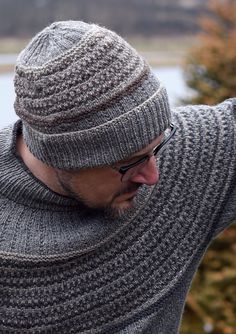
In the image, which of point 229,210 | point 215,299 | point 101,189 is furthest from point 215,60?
point 101,189

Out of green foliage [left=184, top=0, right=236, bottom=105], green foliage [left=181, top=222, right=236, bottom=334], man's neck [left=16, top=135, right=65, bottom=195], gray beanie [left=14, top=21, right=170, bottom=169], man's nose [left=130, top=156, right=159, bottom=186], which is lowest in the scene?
green foliage [left=181, top=222, right=236, bottom=334]

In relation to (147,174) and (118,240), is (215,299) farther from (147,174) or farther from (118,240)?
(147,174)

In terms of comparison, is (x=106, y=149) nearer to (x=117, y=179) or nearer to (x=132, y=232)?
(x=117, y=179)

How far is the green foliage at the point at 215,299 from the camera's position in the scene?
10.2 ft

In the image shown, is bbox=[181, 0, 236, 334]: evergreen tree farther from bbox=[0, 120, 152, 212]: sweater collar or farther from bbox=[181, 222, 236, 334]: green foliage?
bbox=[0, 120, 152, 212]: sweater collar

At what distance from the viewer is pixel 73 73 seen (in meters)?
1.39

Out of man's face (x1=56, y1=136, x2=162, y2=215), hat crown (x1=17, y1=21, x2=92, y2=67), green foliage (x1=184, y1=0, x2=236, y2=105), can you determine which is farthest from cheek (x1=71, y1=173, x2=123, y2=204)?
green foliage (x1=184, y1=0, x2=236, y2=105)

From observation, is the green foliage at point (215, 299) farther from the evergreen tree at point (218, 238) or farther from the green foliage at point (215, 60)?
the green foliage at point (215, 60)

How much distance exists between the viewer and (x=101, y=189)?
1504mm

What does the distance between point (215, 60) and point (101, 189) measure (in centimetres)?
246

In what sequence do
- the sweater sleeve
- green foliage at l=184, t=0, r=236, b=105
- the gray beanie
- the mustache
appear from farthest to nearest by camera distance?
1. green foliage at l=184, t=0, r=236, b=105
2. the sweater sleeve
3. the mustache
4. the gray beanie

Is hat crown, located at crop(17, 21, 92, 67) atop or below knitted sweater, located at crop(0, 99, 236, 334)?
atop

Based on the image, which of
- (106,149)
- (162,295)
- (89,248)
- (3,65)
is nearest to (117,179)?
(106,149)

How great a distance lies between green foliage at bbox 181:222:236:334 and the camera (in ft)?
10.2
